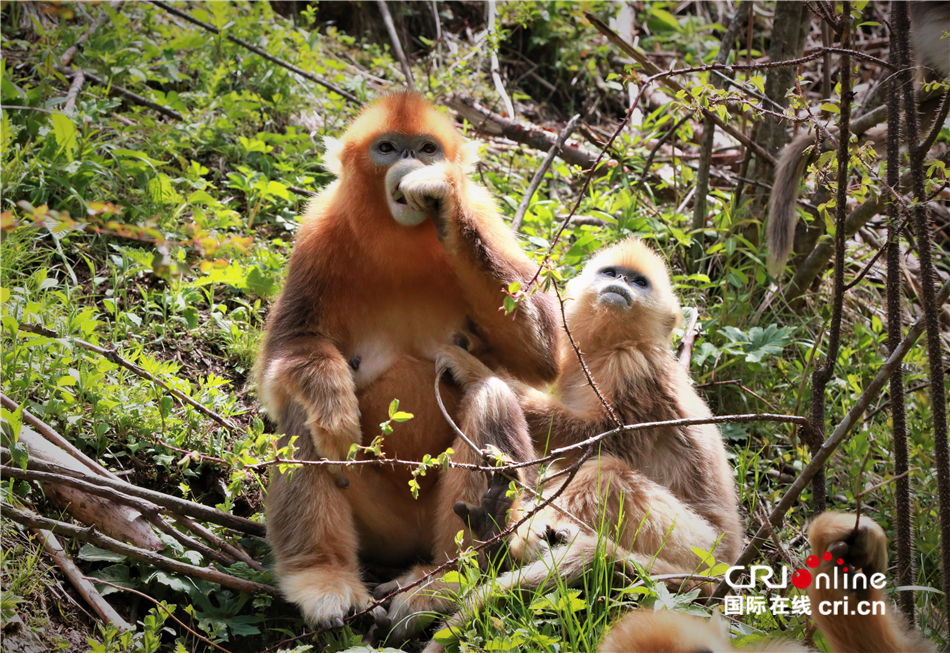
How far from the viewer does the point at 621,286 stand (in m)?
3.75

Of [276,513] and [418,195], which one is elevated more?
[418,195]

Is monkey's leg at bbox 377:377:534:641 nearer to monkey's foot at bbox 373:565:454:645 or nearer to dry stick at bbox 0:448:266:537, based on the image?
monkey's foot at bbox 373:565:454:645

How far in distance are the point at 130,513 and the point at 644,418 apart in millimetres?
2102

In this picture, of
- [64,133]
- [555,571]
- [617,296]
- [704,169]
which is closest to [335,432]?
[555,571]

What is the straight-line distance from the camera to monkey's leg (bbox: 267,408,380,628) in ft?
9.33

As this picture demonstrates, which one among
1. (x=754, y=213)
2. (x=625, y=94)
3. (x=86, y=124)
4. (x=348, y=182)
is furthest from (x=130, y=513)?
(x=625, y=94)

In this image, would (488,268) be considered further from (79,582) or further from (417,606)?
(79,582)

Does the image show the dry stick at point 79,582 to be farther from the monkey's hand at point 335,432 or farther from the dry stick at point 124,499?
the monkey's hand at point 335,432

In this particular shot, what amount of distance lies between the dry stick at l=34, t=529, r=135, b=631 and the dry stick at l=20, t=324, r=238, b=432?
0.67 meters

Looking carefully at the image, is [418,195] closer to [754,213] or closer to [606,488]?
[606,488]

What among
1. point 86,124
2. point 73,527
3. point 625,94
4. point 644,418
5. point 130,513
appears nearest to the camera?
point 73,527

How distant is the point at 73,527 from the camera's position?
2869mm

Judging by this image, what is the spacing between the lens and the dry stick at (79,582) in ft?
8.83

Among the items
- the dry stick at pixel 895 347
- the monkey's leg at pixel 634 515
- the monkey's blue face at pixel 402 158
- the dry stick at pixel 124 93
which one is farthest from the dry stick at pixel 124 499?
the dry stick at pixel 124 93
